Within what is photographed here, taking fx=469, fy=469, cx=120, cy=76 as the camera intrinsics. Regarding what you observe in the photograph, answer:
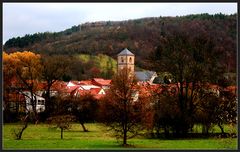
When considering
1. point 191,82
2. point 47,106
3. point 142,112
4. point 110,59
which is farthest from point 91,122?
point 110,59

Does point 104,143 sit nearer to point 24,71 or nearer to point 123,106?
point 123,106

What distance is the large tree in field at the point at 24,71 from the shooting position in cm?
4797

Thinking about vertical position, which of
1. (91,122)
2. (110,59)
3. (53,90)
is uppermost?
(110,59)

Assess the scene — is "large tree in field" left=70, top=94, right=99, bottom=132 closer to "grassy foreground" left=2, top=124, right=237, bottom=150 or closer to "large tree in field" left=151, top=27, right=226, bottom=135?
"grassy foreground" left=2, top=124, right=237, bottom=150

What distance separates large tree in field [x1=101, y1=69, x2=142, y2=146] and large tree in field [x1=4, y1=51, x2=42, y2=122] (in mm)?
23315

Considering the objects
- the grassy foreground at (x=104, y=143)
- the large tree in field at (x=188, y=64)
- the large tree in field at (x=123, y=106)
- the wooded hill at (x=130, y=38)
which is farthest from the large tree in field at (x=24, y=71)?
the wooded hill at (x=130, y=38)

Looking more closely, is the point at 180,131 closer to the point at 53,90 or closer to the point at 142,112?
the point at 142,112

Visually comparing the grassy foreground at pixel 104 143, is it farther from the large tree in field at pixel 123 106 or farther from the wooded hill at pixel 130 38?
the wooded hill at pixel 130 38

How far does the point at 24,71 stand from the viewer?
48750 millimetres

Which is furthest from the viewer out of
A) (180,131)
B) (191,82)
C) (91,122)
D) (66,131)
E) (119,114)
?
(91,122)

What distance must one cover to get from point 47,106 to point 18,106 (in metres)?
2.87

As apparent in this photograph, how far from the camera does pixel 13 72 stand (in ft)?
156

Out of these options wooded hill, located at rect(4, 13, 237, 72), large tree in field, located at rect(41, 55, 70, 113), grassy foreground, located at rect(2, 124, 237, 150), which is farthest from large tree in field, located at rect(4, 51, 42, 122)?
wooded hill, located at rect(4, 13, 237, 72)

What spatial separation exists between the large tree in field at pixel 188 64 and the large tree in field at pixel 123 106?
7341 millimetres
